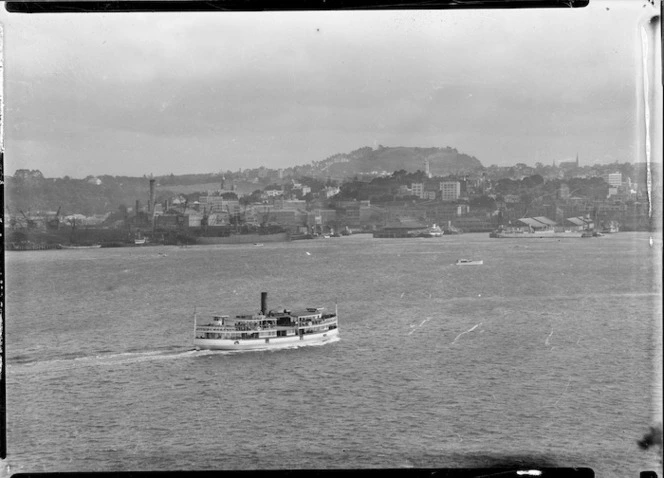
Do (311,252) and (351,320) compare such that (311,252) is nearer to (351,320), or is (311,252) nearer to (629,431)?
(351,320)

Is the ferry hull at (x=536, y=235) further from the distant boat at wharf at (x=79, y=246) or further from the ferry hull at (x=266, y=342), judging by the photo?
the distant boat at wharf at (x=79, y=246)

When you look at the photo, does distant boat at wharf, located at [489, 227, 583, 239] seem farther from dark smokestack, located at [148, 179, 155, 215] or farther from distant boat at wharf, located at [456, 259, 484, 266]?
dark smokestack, located at [148, 179, 155, 215]

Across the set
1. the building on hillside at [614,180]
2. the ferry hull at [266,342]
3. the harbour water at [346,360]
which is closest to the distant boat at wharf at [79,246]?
the harbour water at [346,360]

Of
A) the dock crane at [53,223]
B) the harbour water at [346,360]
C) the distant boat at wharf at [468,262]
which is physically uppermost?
the dock crane at [53,223]

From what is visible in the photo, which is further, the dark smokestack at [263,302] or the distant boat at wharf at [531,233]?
the distant boat at wharf at [531,233]

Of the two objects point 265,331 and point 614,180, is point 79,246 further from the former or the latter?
point 614,180

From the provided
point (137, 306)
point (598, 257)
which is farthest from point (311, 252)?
point (598, 257)

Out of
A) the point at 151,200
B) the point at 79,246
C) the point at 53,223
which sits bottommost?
the point at 79,246

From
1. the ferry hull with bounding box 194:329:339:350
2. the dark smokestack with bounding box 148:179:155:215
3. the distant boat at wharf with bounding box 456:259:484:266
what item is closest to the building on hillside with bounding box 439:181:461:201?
the distant boat at wharf with bounding box 456:259:484:266

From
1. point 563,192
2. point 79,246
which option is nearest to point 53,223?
point 79,246
